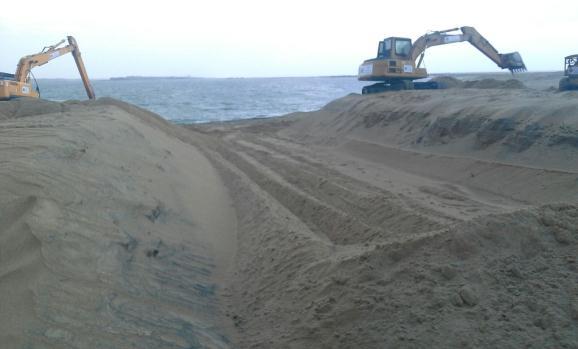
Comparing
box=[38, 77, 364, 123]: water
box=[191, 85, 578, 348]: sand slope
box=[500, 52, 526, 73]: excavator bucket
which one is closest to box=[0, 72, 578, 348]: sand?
box=[191, 85, 578, 348]: sand slope

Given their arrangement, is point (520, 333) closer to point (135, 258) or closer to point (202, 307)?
point (202, 307)

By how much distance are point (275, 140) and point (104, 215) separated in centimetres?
1178

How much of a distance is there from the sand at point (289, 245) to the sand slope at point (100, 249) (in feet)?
0.06

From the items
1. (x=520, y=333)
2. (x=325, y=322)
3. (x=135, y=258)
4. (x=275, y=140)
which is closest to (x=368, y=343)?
(x=325, y=322)

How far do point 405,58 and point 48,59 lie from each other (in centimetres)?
1443

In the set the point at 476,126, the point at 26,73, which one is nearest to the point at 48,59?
the point at 26,73

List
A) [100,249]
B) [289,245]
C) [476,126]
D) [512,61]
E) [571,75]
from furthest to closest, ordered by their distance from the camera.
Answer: [512,61]
[571,75]
[476,126]
[289,245]
[100,249]

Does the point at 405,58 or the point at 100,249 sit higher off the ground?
the point at 405,58

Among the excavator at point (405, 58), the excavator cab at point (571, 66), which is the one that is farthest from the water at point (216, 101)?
the excavator cab at point (571, 66)

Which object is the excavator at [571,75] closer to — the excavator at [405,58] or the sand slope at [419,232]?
the excavator at [405,58]

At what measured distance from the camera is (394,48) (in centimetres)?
1980

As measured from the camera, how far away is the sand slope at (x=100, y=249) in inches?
131

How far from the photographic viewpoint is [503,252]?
369 centimetres

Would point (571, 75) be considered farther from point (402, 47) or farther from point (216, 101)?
point (216, 101)
